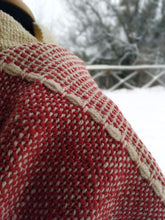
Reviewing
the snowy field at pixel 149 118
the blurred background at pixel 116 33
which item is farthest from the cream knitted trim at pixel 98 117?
the blurred background at pixel 116 33

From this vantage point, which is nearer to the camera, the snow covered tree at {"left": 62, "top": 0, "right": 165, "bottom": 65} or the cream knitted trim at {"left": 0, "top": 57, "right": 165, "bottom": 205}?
the cream knitted trim at {"left": 0, "top": 57, "right": 165, "bottom": 205}

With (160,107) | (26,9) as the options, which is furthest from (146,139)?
(26,9)

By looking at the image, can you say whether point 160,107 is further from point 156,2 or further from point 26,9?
point 156,2

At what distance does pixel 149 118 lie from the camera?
107 centimetres

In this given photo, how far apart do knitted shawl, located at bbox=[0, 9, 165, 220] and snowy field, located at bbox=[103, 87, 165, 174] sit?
40 centimetres

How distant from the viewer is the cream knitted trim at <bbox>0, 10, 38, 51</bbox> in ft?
0.99

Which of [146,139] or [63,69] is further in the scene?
[146,139]

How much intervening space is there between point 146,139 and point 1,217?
697mm

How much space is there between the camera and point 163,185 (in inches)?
10.2

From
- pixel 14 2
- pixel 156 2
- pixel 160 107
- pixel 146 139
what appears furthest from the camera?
pixel 156 2

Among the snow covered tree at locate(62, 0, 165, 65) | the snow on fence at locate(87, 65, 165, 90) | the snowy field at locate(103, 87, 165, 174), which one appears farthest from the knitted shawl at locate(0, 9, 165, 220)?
the snow covered tree at locate(62, 0, 165, 65)

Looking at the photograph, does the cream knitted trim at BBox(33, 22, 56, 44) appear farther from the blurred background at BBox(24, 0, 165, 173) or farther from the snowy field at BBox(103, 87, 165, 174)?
the blurred background at BBox(24, 0, 165, 173)

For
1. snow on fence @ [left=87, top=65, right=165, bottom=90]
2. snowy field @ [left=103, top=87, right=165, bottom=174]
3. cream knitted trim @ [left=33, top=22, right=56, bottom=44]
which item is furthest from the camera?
snow on fence @ [left=87, top=65, right=165, bottom=90]

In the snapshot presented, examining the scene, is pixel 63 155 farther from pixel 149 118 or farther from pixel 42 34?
pixel 149 118
